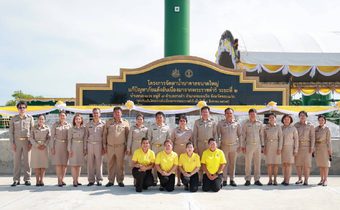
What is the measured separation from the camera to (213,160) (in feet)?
22.2

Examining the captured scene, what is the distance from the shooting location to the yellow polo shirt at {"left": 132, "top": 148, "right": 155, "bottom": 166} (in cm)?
677

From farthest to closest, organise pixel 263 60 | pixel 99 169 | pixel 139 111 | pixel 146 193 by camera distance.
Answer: pixel 263 60 → pixel 139 111 → pixel 99 169 → pixel 146 193

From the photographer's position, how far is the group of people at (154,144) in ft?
22.7

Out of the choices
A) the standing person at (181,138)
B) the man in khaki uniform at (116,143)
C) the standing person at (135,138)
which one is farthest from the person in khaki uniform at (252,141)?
the man in khaki uniform at (116,143)

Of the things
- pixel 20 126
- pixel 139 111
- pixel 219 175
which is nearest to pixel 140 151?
pixel 219 175

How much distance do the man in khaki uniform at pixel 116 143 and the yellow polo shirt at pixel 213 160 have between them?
58.4 inches

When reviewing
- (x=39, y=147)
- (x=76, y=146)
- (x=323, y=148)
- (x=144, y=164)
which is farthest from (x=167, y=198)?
(x=323, y=148)

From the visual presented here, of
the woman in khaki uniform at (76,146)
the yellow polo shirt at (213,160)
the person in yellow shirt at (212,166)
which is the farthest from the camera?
the woman in khaki uniform at (76,146)

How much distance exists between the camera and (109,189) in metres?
6.75

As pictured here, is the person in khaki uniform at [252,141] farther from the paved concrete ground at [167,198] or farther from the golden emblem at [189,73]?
the golden emblem at [189,73]

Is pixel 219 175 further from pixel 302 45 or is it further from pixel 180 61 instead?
pixel 302 45

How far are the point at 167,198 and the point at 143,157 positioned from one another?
100 centimetres

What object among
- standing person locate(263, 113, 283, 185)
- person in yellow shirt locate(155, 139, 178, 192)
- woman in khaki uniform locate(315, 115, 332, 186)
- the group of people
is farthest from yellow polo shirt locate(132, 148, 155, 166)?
woman in khaki uniform locate(315, 115, 332, 186)

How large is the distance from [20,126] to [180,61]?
613cm
